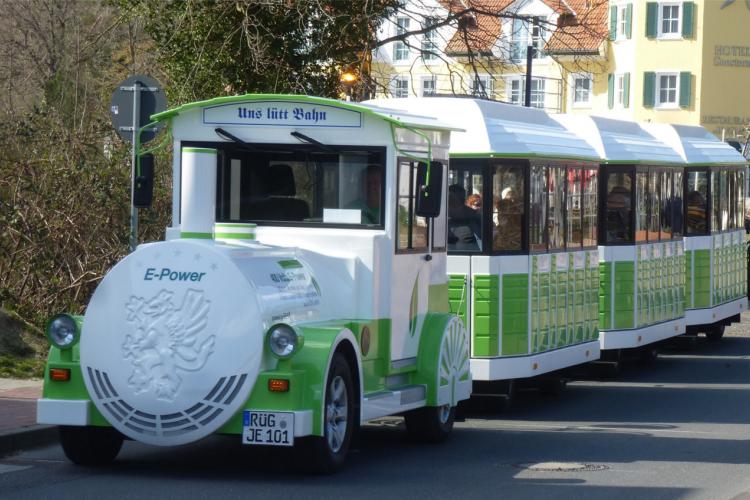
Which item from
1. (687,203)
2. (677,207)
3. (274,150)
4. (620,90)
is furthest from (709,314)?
(620,90)

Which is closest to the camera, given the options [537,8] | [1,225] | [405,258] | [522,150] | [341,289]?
[341,289]

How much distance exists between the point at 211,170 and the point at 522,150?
4415 millimetres

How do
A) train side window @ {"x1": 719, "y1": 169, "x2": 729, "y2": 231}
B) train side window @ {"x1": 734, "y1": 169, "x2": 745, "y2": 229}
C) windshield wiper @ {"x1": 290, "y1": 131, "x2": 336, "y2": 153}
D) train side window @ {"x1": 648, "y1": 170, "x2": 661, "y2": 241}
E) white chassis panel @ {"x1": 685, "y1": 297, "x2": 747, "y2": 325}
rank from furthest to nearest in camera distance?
1. train side window @ {"x1": 734, "y1": 169, "x2": 745, "y2": 229}
2. train side window @ {"x1": 719, "y1": 169, "x2": 729, "y2": 231}
3. white chassis panel @ {"x1": 685, "y1": 297, "x2": 747, "y2": 325}
4. train side window @ {"x1": 648, "y1": 170, "x2": 661, "y2": 241}
5. windshield wiper @ {"x1": 290, "y1": 131, "x2": 336, "y2": 153}

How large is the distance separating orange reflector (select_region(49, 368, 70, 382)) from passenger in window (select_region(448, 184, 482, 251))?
560 cm

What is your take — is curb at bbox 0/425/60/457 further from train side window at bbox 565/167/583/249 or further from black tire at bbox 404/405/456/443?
train side window at bbox 565/167/583/249

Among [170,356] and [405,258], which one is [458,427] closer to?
[405,258]

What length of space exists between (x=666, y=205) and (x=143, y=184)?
11.3m

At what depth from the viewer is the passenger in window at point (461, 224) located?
1502 centimetres

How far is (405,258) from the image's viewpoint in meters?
12.0

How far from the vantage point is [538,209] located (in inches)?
621

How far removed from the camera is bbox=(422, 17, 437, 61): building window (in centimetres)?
2173

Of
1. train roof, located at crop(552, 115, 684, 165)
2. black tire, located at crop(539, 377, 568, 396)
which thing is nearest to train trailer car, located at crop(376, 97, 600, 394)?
black tire, located at crop(539, 377, 568, 396)

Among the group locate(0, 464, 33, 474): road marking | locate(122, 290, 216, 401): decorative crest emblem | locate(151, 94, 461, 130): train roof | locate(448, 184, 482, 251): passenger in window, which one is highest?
locate(151, 94, 461, 130): train roof

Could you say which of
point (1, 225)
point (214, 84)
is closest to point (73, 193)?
point (1, 225)
